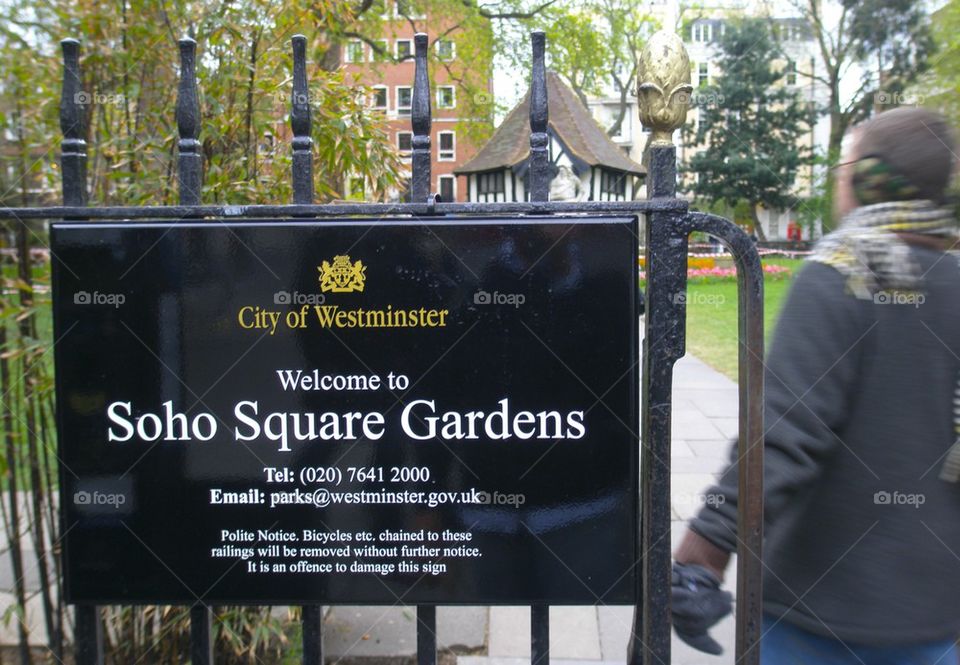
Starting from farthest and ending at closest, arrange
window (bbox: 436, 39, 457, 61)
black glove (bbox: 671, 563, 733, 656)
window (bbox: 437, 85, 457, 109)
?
window (bbox: 437, 85, 457, 109) < window (bbox: 436, 39, 457, 61) < black glove (bbox: 671, 563, 733, 656)

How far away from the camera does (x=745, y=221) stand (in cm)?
3256

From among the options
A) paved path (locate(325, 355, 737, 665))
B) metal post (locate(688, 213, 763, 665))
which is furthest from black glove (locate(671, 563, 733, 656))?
paved path (locate(325, 355, 737, 665))

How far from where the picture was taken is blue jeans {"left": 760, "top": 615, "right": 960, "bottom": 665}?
175cm

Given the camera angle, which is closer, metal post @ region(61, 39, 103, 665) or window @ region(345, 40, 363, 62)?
metal post @ region(61, 39, 103, 665)

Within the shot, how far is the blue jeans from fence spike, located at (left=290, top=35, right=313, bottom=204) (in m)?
1.60

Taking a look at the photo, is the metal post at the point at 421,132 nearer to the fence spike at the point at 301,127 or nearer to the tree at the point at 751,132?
the fence spike at the point at 301,127

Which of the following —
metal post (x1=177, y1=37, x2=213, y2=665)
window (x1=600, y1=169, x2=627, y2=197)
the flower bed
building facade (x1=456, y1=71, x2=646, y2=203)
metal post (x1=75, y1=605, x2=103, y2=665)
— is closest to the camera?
metal post (x1=177, y1=37, x2=213, y2=665)

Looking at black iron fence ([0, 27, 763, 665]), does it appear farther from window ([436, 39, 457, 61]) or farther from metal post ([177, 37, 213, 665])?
window ([436, 39, 457, 61])

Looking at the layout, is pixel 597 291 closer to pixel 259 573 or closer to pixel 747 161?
pixel 259 573

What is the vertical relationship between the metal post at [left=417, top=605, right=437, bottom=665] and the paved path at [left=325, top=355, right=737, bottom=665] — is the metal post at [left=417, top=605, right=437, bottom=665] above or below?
above

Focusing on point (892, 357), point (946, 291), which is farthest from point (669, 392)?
point (946, 291)

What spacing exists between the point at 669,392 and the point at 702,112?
33172mm

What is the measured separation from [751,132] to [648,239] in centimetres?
3112

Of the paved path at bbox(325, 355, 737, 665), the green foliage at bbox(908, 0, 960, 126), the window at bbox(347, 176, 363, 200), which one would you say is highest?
the green foliage at bbox(908, 0, 960, 126)
